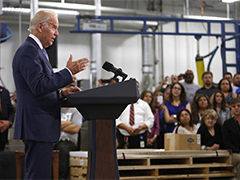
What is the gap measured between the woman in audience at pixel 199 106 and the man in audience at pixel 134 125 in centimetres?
58

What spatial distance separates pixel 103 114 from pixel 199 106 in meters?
3.58

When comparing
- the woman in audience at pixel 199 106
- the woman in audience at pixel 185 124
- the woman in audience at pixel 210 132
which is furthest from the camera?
the woman in audience at pixel 199 106

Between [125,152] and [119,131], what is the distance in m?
1.08

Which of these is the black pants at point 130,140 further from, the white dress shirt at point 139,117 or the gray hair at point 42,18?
the gray hair at point 42,18

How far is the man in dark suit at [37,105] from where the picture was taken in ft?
6.82

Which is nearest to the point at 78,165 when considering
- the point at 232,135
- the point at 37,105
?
the point at 232,135

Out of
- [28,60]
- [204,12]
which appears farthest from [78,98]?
[204,12]

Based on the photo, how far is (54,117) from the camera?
216 centimetres

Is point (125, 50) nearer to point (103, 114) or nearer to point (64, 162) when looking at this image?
point (64, 162)

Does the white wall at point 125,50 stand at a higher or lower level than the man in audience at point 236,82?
higher

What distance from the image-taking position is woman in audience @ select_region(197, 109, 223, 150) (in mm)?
4902

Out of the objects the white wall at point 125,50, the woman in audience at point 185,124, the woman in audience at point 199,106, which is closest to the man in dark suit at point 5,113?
the woman in audience at point 185,124

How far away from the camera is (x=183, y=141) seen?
4652 millimetres

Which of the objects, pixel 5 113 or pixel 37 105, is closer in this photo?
pixel 37 105
